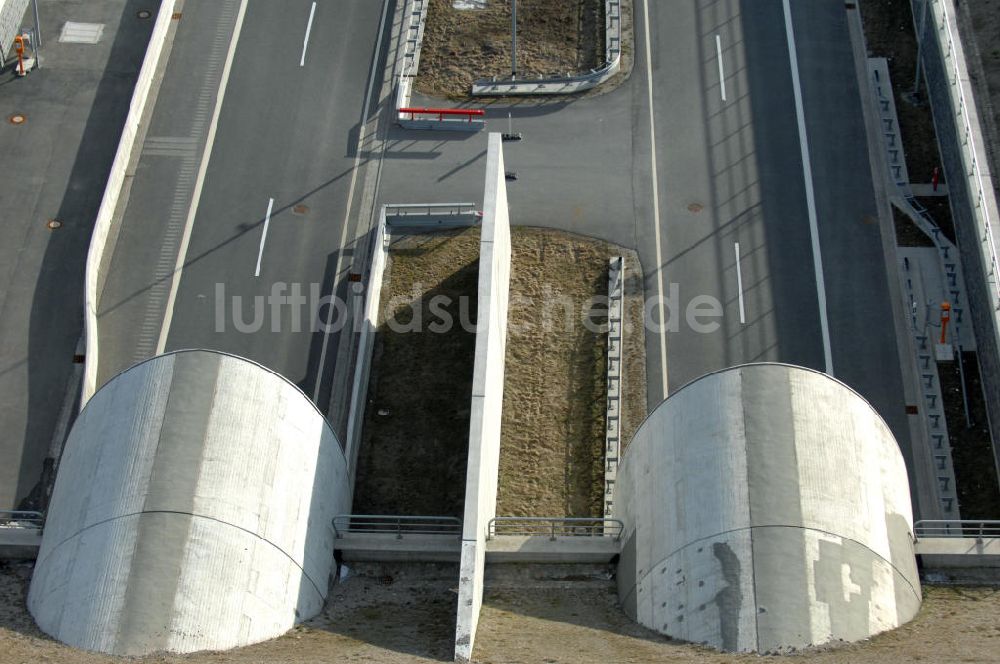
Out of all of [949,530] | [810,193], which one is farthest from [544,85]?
[949,530]

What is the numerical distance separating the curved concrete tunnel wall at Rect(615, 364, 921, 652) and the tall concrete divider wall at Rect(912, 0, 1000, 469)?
32.1 ft

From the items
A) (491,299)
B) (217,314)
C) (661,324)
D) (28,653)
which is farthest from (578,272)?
(28,653)

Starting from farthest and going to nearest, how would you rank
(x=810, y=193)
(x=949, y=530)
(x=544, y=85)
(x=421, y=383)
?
(x=544, y=85), (x=810, y=193), (x=421, y=383), (x=949, y=530)

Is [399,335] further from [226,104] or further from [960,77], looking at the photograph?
[960,77]

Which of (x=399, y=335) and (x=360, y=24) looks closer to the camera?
(x=399, y=335)

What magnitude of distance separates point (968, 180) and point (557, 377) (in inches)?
574

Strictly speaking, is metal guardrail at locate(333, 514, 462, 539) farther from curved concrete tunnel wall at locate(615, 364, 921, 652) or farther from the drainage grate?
the drainage grate

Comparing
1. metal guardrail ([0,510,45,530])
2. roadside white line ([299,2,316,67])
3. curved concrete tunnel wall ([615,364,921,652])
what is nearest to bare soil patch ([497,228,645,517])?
curved concrete tunnel wall ([615,364,921,652])

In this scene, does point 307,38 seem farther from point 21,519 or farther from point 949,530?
point 949,530

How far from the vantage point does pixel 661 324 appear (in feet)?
159

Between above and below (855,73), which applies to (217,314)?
below

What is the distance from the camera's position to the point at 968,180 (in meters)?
48.6

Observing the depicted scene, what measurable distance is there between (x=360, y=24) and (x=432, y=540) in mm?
24364

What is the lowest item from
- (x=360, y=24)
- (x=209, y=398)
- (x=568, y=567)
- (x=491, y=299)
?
(x=568, y=567)
